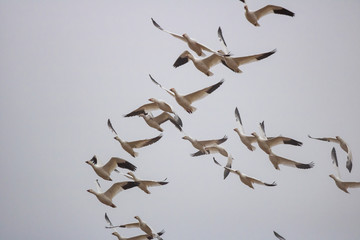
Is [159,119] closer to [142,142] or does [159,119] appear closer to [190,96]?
[142,142]

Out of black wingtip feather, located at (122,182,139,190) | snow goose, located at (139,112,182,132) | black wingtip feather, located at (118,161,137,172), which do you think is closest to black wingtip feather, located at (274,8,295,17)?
snow goose, located at (139,112,182,132)

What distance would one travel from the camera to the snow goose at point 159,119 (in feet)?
88.6

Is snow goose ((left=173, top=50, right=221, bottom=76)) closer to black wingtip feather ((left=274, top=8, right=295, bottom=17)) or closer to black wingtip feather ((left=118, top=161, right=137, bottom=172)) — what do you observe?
black wingtip feather ((left=274, top=8, right=295, bottom=17))

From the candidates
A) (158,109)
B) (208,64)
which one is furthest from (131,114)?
(208,64)

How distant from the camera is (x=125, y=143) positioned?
27.4 metres

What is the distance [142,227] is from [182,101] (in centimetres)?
413

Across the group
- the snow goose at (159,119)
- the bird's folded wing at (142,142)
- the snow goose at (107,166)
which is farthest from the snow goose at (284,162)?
the snow goose at (107,166)

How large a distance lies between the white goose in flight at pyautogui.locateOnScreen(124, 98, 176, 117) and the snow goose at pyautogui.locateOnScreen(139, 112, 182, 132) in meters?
0.13

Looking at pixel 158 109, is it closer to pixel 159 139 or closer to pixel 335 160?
pixel 159 139

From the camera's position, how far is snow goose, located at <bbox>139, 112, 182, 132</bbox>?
27.0 metres

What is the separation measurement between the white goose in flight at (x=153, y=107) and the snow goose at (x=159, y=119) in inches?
5.3

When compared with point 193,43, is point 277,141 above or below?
below

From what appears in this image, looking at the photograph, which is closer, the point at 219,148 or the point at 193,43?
the point at 193,43

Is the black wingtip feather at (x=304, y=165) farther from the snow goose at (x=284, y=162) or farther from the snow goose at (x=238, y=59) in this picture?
the snow goose at (x=238, y=59)
